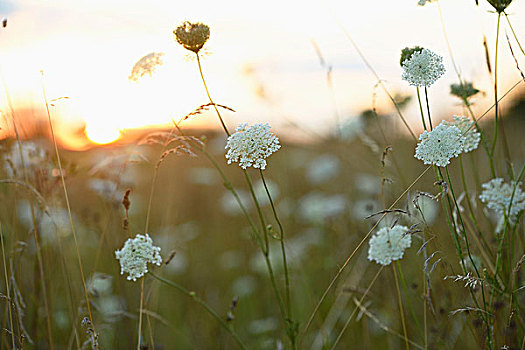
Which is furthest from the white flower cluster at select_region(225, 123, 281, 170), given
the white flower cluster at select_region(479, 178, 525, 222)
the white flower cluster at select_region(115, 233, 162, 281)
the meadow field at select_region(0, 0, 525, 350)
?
the white flower cluster at select_region(479, 178, 525, 222)

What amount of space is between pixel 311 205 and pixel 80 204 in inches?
62.4

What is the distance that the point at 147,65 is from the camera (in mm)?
1606

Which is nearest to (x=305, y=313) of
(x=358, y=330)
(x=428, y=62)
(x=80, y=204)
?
(x=358, y=330)

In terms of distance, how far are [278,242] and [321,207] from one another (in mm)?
333

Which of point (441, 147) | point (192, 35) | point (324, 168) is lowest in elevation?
A: point (441, 147)

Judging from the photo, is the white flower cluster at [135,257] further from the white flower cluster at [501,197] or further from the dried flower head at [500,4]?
the dried flower head at [500,4]

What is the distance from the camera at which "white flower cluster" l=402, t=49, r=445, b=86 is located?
4.29 ft

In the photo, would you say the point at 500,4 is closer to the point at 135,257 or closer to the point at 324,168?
the point at 135,257

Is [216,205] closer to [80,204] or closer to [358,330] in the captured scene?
[80,204]

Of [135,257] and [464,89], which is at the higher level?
[464,89]

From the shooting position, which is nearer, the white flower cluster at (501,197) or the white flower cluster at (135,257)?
the white flower cluster at (135,257)

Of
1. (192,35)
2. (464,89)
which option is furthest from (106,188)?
(464,89)

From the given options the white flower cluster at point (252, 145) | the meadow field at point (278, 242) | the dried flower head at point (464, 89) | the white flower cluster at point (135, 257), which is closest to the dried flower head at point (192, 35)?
the meadow field at point (278, 242)

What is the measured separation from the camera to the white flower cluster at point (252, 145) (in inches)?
50.2
